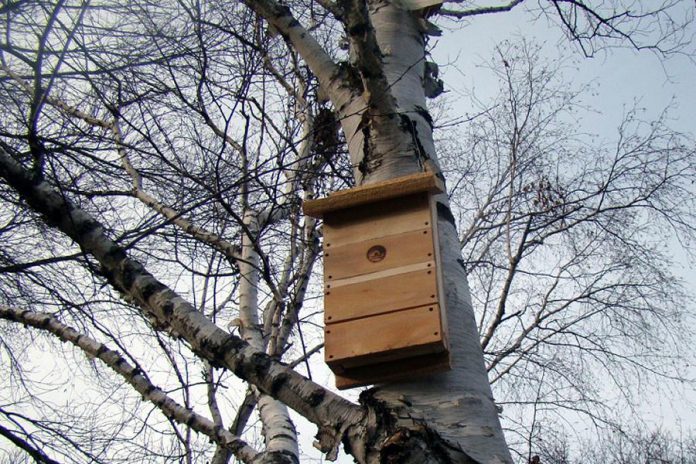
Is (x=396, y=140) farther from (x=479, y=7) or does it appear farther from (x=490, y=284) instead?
(x=490, y=284)

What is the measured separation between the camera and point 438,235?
7.13 ft

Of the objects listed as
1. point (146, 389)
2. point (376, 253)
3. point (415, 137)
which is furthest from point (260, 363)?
point (146, 389)

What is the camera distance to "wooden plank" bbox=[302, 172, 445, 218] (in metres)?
2.09

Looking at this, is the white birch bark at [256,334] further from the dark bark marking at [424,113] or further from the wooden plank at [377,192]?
the dark bark marking at [424,113]

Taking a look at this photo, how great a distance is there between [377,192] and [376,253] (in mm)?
173

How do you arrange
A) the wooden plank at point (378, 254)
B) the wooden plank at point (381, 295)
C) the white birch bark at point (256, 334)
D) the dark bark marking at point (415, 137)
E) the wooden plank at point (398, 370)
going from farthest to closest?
the white birch bark at point (256, 334), the dark bark marking at point (415, 137), the wooden plank at point (378, 254), the wooden plank at point (381, 295), the wooden plank at point (398, 370)

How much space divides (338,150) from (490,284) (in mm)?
2100

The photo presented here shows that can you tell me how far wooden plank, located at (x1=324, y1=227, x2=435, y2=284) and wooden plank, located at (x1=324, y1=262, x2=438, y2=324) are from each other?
0.04 meters

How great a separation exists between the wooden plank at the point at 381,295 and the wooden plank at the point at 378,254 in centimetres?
4

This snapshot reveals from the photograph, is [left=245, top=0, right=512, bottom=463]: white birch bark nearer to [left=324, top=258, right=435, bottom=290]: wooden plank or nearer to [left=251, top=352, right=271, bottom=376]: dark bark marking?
[left=324, top=258, right=435, bottom=290]: wooden plank

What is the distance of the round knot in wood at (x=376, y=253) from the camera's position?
2.12 meters

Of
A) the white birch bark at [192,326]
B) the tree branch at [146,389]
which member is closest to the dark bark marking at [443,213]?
the white birch bark at [192,326]

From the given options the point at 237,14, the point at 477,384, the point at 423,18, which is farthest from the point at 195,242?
the point at 477,384

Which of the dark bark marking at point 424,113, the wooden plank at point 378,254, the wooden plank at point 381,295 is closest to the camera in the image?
the wooden plank at point 381,295
